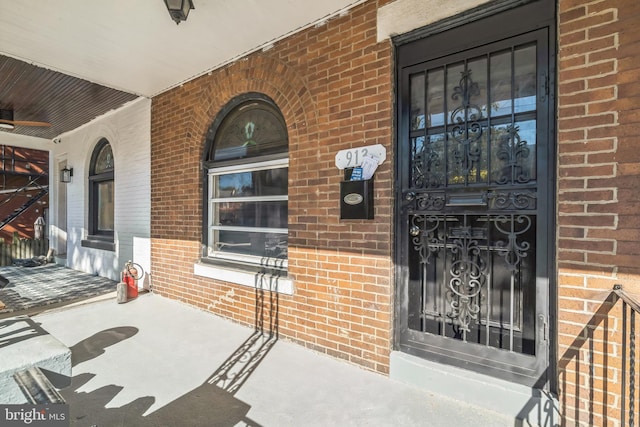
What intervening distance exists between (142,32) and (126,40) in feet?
1.00

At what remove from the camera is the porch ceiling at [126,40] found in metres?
2.93

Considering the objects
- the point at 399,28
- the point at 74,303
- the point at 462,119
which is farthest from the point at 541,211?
the point at 74,303

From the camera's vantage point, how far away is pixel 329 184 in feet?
9.86

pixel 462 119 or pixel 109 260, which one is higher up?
pixel 462 119

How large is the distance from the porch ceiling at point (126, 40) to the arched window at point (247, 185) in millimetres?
694

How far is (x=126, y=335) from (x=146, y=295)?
1.63 metres

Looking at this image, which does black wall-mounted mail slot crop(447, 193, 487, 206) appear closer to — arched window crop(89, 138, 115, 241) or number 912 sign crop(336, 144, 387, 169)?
number 912 sign crop(336, 144, 387, 169)

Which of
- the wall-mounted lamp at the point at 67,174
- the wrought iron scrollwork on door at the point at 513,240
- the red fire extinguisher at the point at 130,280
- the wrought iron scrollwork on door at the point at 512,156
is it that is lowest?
the red fire extinguisher at the point at 130,280

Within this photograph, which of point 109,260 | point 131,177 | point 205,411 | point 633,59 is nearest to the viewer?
point 633,59

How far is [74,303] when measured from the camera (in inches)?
183

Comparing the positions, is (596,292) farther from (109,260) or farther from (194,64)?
(109,260)

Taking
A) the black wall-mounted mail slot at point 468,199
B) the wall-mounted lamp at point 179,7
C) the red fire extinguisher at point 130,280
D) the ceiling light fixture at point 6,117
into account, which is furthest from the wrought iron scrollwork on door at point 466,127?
the ceiling light fixture at point 6,117

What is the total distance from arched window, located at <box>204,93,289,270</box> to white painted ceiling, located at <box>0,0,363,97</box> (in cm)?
66

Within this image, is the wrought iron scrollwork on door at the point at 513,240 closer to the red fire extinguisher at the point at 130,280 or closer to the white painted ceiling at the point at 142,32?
the white painted ceiling at the point at 142,32
